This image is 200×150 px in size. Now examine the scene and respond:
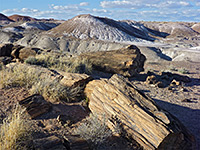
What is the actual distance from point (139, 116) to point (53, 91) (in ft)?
7.78

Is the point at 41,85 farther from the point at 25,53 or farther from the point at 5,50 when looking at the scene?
the point at 5,50

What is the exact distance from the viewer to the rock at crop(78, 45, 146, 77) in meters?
9.23

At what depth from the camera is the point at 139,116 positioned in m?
3.62

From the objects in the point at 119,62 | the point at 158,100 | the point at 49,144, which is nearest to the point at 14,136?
the point at 49,144

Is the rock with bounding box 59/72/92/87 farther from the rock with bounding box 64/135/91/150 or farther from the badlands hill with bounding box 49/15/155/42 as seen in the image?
the badlands hill with bounding box 49/15/155/42

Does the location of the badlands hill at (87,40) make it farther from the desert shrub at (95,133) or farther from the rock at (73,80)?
the desert shrub at (95,133)

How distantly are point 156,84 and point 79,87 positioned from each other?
442cm

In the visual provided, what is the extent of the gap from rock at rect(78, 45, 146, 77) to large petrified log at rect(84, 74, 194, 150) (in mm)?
4771

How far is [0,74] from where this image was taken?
17.3 feet

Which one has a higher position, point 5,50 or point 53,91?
point 5,50

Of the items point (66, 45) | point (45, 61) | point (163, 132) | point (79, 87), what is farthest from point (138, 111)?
point (66, 45)

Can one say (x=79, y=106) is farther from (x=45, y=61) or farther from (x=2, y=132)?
(x=45, y=61)

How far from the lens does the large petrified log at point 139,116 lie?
3352mm

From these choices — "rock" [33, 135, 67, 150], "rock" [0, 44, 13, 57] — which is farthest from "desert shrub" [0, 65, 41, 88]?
"rock" [0, 44, 13, 57]
